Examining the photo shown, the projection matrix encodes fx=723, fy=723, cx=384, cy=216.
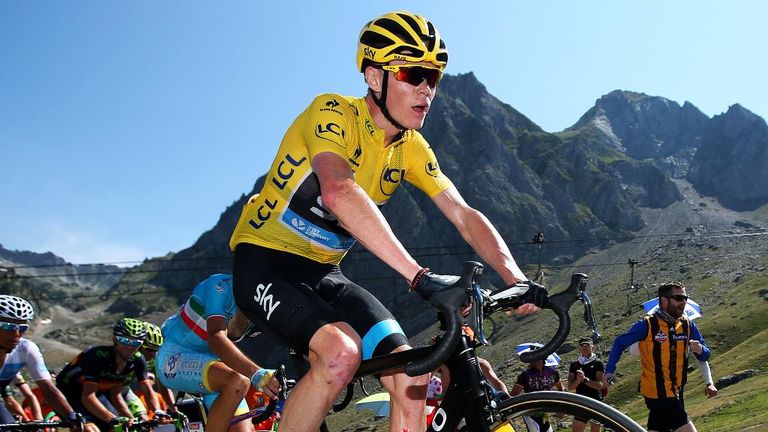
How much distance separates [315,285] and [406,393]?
88 cm

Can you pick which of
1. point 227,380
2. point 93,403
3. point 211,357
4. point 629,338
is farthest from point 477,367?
point 629,338

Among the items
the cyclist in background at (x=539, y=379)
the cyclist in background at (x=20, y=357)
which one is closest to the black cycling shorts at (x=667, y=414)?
the cyclist in background at (x=539, y=379)

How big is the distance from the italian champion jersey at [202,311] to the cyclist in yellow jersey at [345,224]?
2154 millimetres

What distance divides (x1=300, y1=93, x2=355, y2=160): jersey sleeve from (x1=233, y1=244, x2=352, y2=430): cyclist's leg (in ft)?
2.40

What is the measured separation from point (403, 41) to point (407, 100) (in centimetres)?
38

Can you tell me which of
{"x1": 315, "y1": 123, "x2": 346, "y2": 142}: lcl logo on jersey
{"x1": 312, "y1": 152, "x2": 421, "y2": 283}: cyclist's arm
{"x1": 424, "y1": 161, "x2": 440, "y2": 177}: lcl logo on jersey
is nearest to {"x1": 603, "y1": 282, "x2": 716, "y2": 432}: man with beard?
{"x1": 424, "y1": 161, "x2": 440, "y2": 177}: lcl logo on jersey

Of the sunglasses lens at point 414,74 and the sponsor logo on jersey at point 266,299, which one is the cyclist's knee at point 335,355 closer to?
the sponsor logo on jersey at point 266,299

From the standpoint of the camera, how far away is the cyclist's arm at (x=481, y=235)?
4.43 meters

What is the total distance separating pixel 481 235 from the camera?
4.83 metres

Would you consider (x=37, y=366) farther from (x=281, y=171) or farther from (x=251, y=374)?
(x=281, y=171)

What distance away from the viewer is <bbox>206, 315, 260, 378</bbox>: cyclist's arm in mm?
6141

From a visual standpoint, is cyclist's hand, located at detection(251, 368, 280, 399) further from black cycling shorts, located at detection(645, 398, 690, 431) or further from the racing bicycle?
black cycling shorts, located at detection(645, 398, 690, 431)

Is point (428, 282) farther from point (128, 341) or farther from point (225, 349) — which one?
point (128, 341)

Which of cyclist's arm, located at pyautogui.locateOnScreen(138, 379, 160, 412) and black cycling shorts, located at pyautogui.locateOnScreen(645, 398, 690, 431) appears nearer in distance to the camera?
black cycling shorts, located at pyautogui.locateOnScreen(645, 398, 690, 431)
